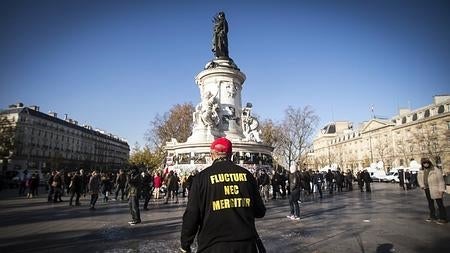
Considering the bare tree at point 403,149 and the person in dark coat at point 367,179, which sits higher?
the bare tree at point 403,149

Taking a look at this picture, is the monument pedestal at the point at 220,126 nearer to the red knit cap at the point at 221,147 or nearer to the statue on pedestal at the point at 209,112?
the statue on pedestal at the point at 209,112

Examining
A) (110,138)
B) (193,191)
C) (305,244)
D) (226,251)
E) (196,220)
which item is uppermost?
(110,138)

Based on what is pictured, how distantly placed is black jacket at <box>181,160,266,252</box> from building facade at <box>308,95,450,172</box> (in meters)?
47.0

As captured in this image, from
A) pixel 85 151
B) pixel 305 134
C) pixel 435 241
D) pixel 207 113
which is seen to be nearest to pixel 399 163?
pixel 305 134

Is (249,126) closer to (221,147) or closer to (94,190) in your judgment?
(94,190)

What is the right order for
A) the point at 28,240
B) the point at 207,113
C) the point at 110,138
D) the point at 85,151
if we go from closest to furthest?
the point at 28,240, the point at 207,113, the point at 85,151, the point at 110,138

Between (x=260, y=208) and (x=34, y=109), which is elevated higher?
(x=34, y=109)

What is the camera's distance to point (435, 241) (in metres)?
6.42

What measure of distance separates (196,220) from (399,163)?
82.3m

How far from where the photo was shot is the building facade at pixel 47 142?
6469cm

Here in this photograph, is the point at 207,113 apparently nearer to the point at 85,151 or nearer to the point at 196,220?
the point at 196,220

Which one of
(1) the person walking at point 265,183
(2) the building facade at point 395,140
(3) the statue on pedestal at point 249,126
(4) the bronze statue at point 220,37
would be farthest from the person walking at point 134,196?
(2) the building facade at point 395,140

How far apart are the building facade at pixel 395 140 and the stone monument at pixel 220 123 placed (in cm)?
2658

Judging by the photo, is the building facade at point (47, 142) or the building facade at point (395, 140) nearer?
the building facade at point (395, 140)
